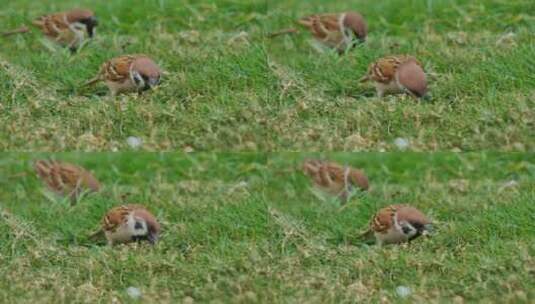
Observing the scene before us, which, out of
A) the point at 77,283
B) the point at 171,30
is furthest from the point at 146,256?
the point at 171,30

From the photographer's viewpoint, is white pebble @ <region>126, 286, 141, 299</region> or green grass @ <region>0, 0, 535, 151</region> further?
green grass @ <region>0, 0, 535, 151</region>

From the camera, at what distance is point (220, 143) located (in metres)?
6.94

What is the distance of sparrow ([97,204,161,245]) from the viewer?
270 inches

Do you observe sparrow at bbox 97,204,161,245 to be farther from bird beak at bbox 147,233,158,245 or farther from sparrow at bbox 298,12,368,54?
sparrow at bbox 298,12,368,54

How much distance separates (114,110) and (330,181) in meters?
1.24

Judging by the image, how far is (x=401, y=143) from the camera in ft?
22.7

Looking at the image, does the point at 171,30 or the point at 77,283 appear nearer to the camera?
the point at 77,283

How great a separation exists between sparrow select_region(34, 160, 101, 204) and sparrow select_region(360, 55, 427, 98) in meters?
1.65

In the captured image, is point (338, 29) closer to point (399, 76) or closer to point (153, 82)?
point (399, 76)

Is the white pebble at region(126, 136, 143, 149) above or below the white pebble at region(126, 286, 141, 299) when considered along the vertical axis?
above

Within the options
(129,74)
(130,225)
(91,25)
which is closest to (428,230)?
(130,225)

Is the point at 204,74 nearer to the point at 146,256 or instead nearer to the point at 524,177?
the point at 146,256

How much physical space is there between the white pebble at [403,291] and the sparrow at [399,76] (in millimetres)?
1079

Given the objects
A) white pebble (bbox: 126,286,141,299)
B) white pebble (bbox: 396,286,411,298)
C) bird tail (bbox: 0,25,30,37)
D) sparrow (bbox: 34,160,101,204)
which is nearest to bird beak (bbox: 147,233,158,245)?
white pebble (bbox: 126,286,141,299)
